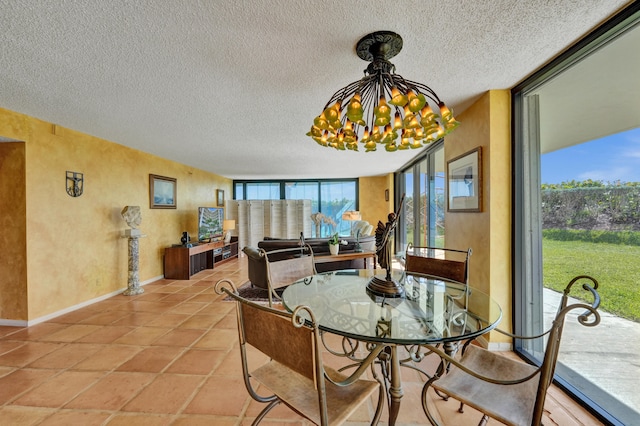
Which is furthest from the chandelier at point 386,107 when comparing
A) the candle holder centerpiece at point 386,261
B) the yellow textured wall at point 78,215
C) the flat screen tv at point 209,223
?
the flat screen tv at point 209,223

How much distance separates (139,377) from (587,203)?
11.0 feet

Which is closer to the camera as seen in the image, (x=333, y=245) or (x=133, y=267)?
(x=133, y=267)

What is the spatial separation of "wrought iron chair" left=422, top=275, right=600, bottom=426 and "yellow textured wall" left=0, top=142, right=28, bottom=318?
4054 mm

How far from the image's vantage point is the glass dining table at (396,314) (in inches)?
45.7

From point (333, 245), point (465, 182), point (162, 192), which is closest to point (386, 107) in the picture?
point (465, 182)

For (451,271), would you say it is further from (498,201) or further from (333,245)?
(333,245)

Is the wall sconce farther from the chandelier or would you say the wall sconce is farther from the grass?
the grass

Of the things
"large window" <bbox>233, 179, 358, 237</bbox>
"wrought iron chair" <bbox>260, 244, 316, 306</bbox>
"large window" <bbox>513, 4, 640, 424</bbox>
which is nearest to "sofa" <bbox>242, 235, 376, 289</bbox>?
"wrought iron chair" <bbox>260, 244, 316, 306</bbox>

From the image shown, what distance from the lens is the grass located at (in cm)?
141

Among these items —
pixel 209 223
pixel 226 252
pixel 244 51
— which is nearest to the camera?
pixel 244 51

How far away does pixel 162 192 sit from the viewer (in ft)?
15.7

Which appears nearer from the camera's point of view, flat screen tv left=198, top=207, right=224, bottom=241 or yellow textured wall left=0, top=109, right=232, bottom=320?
yellow textured wall left=0, top=109, right=232, bottom=320

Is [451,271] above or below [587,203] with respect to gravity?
below

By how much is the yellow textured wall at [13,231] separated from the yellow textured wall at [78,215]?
0.20 feet
